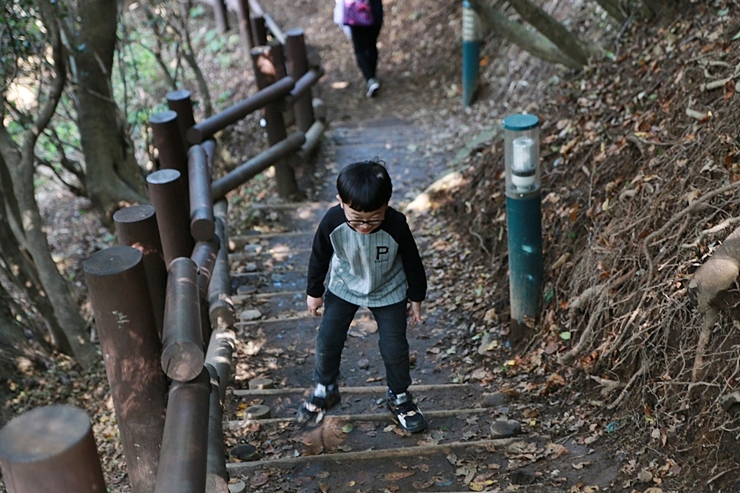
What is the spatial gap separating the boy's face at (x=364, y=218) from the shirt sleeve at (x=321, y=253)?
0.11m

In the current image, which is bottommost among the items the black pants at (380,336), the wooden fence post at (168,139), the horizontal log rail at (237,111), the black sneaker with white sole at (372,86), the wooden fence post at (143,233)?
the black sneaker with white sole at (372,86)

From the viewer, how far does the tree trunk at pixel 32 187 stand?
5.61m

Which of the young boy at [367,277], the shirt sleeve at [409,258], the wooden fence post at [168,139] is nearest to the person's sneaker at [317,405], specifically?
the young boy at [367,277]

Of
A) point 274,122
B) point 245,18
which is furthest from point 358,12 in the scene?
point 245,18

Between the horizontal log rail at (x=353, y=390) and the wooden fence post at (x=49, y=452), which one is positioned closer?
the wooden fence post at (x=49, y=452)

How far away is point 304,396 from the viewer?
14.0ft

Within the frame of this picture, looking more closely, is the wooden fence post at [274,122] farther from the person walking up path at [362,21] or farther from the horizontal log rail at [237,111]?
the person walking up path at [362,21]

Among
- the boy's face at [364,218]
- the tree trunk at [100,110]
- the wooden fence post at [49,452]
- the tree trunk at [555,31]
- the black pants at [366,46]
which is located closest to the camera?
the wooden fence post at [49,452]

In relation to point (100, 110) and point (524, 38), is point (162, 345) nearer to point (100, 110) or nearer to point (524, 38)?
point (524, 38)

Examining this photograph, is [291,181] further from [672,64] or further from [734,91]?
[734,91]

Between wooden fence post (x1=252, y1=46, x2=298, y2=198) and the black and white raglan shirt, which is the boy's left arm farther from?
wooden fence post (x1=252, y1=46, x2=298, y2=198)

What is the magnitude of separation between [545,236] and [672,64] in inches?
60.7

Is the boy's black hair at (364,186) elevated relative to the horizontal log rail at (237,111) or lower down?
elevated

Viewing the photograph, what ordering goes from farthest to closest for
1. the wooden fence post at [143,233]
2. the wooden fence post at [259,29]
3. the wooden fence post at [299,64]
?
1. the wooden fence post at [259,29]
2. the wooden fence post at [299,64]
3. the wooden fence post at [143,233]
